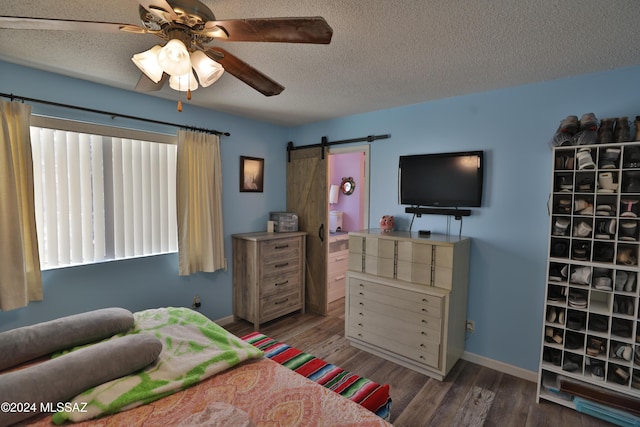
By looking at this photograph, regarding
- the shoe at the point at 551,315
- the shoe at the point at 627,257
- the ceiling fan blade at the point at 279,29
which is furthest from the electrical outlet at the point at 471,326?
the ceiling fan blade at the point at 279,29

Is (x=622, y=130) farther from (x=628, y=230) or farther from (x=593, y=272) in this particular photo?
(x=593, y=272)

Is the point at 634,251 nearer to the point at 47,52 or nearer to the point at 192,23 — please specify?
the point at 192,23

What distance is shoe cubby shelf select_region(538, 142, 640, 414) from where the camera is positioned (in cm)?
194

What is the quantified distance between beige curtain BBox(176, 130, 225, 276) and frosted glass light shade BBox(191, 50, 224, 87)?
5.69 feet

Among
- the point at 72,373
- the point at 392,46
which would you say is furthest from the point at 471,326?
the point at 72,373

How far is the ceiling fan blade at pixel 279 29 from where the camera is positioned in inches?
42.3

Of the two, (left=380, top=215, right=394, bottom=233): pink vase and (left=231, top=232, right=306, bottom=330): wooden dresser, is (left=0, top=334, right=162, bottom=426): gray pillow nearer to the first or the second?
(left=231, top=232, right=306, bottom=330): wooden dresser

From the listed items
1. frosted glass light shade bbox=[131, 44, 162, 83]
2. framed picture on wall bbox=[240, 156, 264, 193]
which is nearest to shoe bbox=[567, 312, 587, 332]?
frosted glass light shade bbox=[131, 44, 162, 83]

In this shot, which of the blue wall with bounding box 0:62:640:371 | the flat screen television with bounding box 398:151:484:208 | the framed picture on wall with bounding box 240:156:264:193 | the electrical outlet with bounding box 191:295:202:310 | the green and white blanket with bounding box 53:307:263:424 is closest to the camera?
the green and white blanket with bounding box 53:307:263:424

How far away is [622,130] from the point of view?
193 cm

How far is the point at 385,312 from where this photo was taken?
2.71 m

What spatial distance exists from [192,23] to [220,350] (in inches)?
58.4

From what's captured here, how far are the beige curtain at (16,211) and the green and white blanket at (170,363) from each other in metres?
0.98

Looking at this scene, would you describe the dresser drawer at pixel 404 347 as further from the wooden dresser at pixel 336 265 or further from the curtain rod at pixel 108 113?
the curtain rod at pixel 108 113
